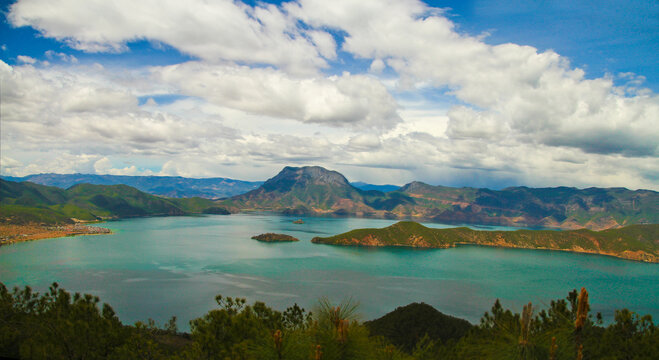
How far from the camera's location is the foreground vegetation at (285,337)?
32.9ft

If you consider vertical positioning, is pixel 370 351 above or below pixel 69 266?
above

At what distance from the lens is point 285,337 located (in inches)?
426

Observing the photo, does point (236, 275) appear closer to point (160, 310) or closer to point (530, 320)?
point (160, 310)

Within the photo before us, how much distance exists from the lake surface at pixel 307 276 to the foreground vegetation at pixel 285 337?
5255 cm

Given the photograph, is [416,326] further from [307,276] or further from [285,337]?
[285,337]

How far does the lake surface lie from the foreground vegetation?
52.6 m

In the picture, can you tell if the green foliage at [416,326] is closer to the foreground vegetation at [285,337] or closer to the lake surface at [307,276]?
the lake surface at [307,276]

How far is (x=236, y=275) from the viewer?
395 ft

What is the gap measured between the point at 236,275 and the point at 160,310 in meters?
40.4

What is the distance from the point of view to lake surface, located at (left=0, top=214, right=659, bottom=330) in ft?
302

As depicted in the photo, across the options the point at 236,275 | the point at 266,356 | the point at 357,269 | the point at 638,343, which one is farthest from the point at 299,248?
the point at 266,356

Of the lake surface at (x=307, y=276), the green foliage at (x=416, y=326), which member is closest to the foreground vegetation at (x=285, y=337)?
the green foliage at (x=416, y=326)

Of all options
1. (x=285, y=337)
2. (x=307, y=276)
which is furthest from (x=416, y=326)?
(x=285, y=337)

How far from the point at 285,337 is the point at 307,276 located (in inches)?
4473
